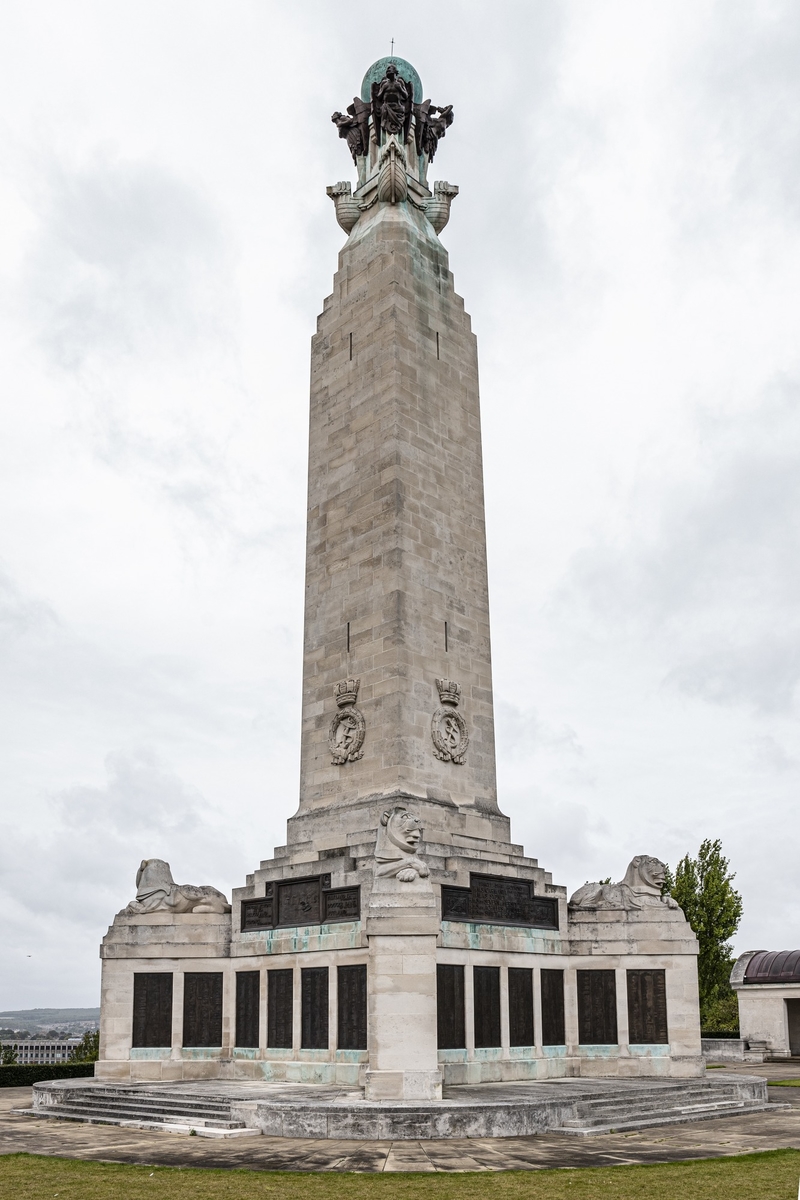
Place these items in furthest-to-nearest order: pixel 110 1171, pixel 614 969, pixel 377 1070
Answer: pixel 614 969 < pixel 377 1070 < pixel 110 1171

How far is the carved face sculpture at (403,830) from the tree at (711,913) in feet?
114

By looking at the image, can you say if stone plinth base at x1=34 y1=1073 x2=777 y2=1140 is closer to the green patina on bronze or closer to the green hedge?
the green hedge

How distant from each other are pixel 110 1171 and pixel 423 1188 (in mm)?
4410

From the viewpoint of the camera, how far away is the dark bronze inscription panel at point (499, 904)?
79.5ft

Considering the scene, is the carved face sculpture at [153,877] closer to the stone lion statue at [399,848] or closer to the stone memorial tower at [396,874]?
the stone memorial tower at [396,874]

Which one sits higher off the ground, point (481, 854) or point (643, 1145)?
point (481, 854)

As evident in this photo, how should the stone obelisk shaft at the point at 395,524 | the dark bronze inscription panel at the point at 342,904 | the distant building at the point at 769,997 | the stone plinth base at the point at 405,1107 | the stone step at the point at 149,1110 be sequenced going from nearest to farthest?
the stone plinth base at the point at 405,1107
the stone step at the point at 149,1110
the dark bronze inscription panel at the point at 342,904
the stone obelisk shaft at the point at 395,524
the distant building at the point at 769,997

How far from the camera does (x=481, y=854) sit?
2645 centimetres

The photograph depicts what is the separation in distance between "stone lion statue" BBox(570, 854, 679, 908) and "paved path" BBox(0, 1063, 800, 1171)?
7160 mm

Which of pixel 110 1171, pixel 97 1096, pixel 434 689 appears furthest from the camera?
pixel 434 689

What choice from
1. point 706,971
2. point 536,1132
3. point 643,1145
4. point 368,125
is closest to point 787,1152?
point 643,1145

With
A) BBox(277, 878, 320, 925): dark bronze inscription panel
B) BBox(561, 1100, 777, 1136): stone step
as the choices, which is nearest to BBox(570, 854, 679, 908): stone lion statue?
BBox(561, 1100, 777, 1136): stone step

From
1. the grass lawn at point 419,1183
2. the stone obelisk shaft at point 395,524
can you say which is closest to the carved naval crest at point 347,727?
the stone obelisk shaft at point 395,524

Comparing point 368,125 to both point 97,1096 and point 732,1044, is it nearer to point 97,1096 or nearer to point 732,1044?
point 97,1096
